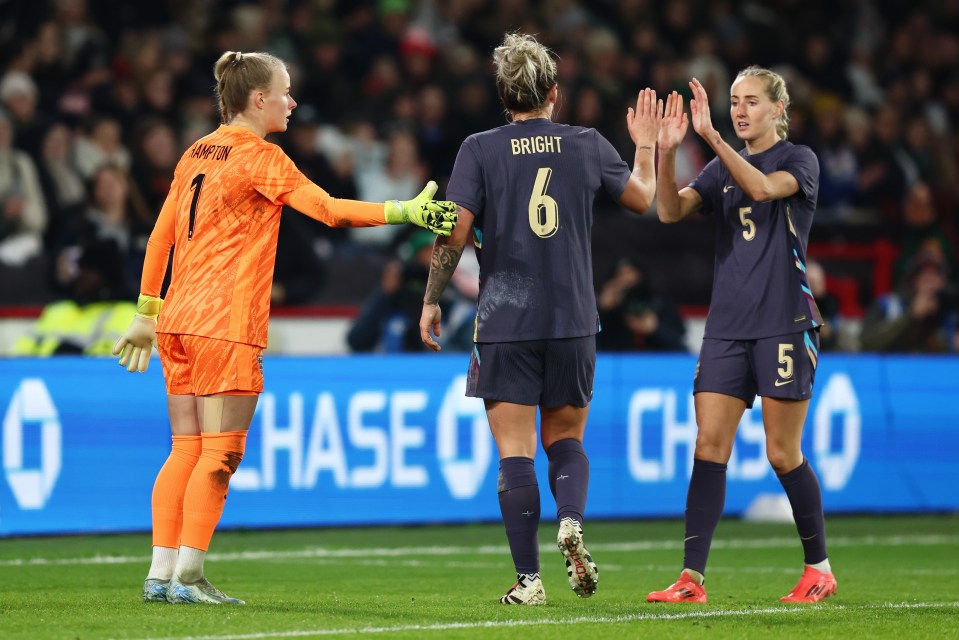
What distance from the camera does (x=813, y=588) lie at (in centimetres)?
679

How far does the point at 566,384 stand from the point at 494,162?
90 centimetres

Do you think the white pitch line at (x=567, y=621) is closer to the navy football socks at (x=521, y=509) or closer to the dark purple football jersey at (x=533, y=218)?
the navy football socks at (x=521, y=509)

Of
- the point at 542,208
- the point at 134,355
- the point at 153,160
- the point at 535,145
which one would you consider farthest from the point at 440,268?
the point at 153,160

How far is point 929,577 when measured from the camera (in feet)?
26.6

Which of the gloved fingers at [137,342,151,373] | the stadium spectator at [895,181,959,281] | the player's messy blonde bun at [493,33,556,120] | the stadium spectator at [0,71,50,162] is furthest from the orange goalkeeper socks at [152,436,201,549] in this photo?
the stadium spectator at [895,181,959,281]

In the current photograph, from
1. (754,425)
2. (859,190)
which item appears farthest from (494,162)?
(859,190)

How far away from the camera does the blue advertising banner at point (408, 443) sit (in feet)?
33.2

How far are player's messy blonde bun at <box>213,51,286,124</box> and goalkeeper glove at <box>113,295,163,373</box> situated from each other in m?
0.86

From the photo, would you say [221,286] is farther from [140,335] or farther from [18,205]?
[18,205]

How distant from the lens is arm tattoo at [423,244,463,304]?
636 centimetres

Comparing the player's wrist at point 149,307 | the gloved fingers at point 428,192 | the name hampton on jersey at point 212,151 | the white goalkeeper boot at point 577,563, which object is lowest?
the white goalkeeper boot at point 577,563

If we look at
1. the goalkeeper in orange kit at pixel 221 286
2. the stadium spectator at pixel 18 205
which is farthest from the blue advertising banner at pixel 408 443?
the goalkeeper in orange kit at pixel 221 286

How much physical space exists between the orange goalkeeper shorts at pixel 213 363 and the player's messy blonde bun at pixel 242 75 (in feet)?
3.05

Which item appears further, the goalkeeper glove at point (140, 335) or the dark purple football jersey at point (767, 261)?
the dark purple football jersey at point (767, 261)
